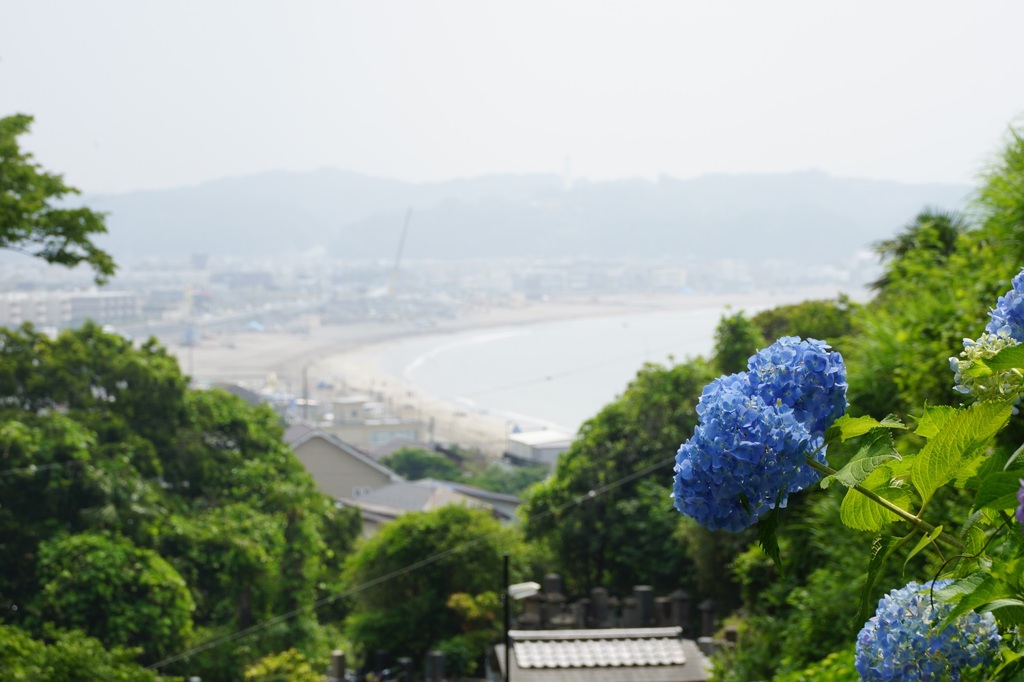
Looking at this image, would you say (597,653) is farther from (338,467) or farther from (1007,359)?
(338,467)

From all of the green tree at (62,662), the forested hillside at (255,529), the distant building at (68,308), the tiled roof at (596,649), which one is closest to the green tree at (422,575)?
the forested hillside at (255,529)

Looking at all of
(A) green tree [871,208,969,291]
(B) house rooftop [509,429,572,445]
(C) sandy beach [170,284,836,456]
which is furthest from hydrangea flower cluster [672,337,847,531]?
(B) house rooftop [509,429,572,445]

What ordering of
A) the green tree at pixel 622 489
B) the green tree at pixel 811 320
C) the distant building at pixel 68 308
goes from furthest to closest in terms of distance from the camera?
1. the distant building at pixel 68 308
2. the green tree at pixel 811 320
3. the green tree at pixel 622 489

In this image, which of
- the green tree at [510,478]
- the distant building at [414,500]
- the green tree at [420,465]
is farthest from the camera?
the green tree at [420,465]

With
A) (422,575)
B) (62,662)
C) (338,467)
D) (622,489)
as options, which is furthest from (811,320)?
(338,467)

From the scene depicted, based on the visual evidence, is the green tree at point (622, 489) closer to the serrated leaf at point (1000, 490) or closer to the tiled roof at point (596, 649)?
the tiled roof at point (596, 649)

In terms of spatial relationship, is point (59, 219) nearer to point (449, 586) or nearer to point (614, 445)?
point (449, 586)

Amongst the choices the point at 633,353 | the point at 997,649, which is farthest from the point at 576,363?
the point at 997,649
